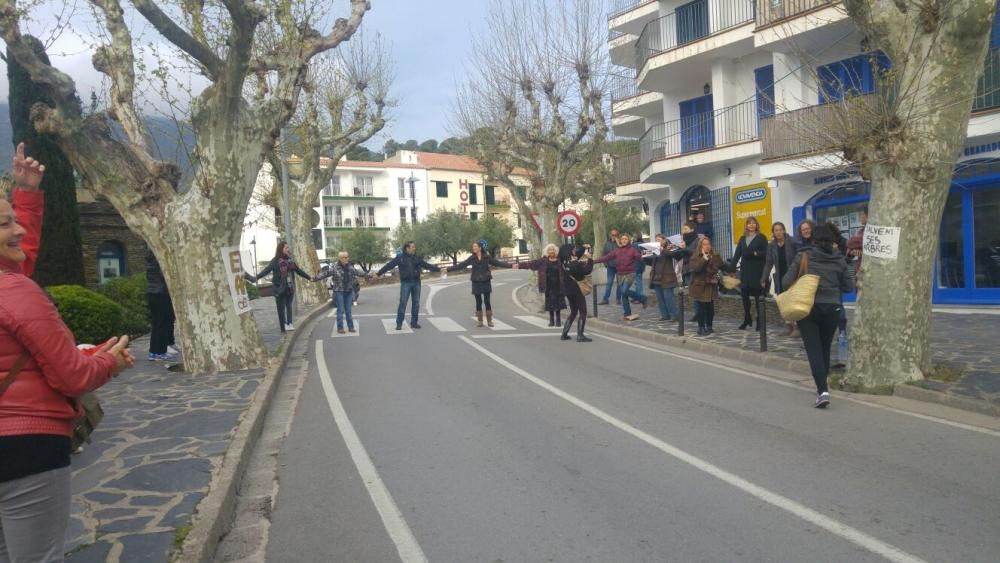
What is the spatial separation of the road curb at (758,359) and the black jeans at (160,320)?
7.87 metres

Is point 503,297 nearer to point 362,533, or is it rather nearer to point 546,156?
point 546,156

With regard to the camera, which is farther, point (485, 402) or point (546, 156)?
point (546, 156)

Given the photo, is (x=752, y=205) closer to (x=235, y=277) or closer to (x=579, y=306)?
(x=579, y=306)

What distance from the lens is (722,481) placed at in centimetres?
532

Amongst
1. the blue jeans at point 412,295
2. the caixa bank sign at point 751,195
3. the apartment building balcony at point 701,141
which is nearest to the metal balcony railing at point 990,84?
the apartment building balcony at point 701,141

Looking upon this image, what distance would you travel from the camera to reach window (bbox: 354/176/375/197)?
70688 mm

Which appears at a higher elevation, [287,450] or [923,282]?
[923,282]

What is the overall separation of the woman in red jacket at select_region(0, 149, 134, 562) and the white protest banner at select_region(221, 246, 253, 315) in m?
7.65

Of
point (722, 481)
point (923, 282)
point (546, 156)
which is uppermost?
point (546, 156)

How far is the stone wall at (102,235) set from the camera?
21547mm

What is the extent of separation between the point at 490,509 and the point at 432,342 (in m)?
9.16

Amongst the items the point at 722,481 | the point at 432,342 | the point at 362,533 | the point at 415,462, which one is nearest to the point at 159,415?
the point at 415,462

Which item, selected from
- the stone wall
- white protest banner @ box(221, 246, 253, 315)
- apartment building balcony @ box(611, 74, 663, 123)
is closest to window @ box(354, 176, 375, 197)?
apartment building balcony @ box(611, 74, 663, 123)

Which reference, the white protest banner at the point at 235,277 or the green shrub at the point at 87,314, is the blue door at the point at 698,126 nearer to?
the white protest banner at the point at 235,277
